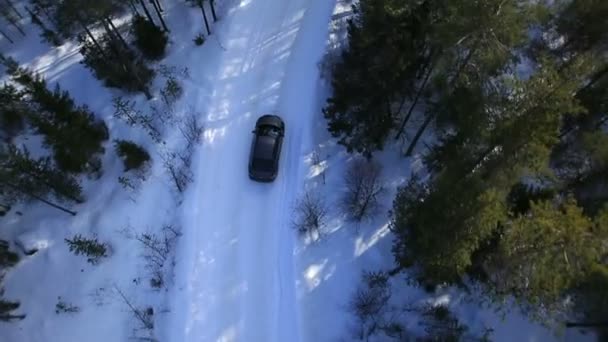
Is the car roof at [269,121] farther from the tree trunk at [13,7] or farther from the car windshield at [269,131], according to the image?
the tree trunk at [13,7]

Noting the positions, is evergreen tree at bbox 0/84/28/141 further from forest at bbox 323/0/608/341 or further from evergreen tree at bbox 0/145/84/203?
forest at bbox 323/0/608/341

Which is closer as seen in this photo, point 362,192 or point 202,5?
point 362,192

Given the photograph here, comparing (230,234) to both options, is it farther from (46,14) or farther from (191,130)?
(46,14)

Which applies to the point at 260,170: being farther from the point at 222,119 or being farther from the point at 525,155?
the point at 525,155

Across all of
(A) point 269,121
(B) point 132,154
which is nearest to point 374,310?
(A) point 269,121

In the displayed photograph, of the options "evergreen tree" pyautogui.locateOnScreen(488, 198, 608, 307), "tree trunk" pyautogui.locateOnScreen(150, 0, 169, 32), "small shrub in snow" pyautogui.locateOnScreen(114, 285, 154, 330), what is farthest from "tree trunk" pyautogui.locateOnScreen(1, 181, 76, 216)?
"evergreen tree" pyautogui.locateOnScreen(488, 198, 608, 307)

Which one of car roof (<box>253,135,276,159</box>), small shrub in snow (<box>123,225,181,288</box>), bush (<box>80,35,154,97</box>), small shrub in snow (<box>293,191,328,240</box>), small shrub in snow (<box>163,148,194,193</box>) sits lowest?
small shrub in snow (<box>123,225,181,288</box>)

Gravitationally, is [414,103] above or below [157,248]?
above

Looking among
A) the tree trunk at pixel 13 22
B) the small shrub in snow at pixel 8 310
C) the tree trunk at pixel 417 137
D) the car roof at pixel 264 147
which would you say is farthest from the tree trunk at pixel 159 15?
the small shrub in snow at pixel 8 310
